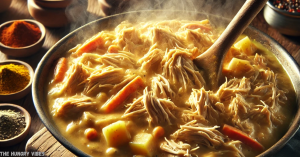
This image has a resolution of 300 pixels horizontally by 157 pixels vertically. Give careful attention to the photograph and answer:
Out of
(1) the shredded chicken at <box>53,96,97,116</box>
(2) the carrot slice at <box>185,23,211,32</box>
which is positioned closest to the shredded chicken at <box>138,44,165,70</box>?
(1) the shredded chicken at <box>53,96,97,116</box>

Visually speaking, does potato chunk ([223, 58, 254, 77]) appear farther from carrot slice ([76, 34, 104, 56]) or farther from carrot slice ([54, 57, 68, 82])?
carrot slice ([54, 57, 68, 82])

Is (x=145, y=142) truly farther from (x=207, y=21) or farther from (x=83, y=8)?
(x=83, y=8)

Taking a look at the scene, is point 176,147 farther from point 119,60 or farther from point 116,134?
point 119,60

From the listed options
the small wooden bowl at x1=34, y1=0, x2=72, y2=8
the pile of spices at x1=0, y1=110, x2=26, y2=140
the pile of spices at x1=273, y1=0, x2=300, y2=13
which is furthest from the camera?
the pile of spices at x1=273, y1=0, x2=300, y2=13

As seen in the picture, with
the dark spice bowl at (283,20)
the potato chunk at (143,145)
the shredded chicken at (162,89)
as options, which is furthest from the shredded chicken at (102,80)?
the dark spice bowl at (283,20)

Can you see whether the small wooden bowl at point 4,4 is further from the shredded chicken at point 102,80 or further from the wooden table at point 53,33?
the shredded chicken at point 102,80

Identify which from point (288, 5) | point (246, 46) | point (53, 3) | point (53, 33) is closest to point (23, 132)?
point (53, 33)

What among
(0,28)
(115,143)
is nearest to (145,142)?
(115,143)
